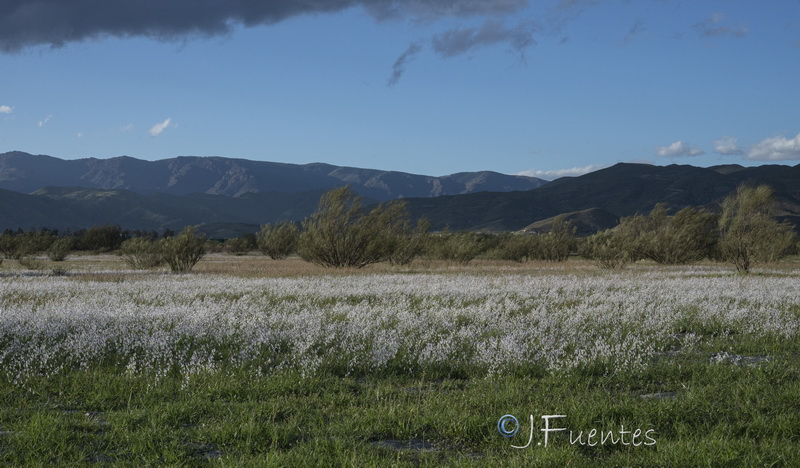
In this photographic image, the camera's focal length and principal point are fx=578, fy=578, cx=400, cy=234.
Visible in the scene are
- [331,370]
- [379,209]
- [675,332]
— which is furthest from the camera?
[379,209]

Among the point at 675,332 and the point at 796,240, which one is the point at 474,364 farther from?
the point at 796,240

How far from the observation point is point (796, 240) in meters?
61.0

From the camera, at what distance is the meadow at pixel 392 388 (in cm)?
460

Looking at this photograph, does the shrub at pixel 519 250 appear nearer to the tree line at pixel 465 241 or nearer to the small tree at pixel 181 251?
the tree line at pixel 465 241

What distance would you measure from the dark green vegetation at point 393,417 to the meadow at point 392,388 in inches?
0.8

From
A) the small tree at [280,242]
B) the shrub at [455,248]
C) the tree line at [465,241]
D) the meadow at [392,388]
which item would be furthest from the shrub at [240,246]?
the meadow at [392,388]

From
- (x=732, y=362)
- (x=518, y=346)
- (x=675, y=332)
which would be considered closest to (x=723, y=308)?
(x=675, y=332)

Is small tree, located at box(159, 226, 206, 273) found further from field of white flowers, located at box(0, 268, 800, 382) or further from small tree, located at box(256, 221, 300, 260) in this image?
small tree, located at box(256, 221, 300, 260)

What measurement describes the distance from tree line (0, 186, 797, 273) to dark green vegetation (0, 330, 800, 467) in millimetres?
23468

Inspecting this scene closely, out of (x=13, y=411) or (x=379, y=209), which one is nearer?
(x=13, y=411)

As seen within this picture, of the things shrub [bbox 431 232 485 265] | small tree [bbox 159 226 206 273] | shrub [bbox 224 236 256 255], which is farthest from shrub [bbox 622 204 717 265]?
shrub [bbox 224 236 256 255]

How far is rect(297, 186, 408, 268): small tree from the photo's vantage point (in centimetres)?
3178

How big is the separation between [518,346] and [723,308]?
7.17 metres

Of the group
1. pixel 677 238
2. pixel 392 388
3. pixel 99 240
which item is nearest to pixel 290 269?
pixel 392 388
